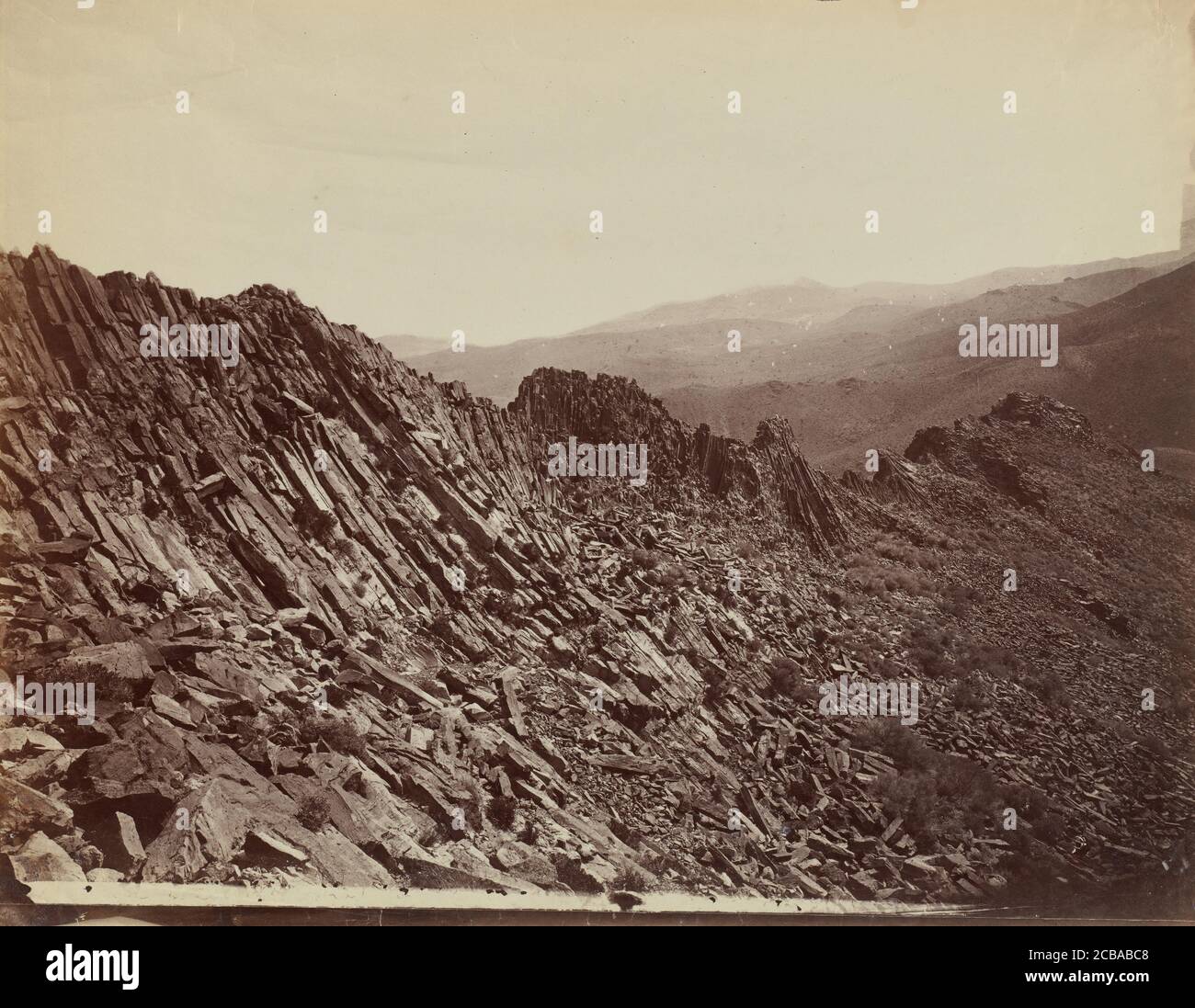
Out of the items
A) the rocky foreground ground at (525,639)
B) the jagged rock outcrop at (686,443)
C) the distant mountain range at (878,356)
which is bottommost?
the rocky foreground ground at (525,639)

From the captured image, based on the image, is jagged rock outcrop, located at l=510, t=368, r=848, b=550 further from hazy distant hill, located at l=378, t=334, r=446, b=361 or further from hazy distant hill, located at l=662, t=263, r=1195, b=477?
hazy distant hill, located at l=378, t=334, r=446, b=361

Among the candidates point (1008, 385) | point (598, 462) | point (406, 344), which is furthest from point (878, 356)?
point (406, 344)

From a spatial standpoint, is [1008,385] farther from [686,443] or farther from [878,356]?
[686,443]

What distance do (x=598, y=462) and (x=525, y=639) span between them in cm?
224

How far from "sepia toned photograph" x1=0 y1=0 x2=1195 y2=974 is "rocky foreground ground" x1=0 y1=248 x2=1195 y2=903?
0.05 m

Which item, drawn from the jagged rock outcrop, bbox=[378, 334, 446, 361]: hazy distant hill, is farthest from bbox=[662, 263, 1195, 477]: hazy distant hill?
bbox=[378, 334, 446, 361]: hazy distant hill

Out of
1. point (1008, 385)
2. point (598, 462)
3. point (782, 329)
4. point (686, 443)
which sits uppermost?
point (782, 329)

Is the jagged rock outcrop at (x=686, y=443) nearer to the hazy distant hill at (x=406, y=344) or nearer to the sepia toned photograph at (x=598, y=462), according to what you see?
the sepia toned photograph at (x=598, y=462)

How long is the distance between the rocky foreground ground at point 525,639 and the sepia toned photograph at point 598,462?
49 mm

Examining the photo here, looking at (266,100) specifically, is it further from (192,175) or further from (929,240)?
(929,240)

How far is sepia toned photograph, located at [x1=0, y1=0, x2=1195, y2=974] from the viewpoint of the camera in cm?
1063

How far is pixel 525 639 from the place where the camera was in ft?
37.8

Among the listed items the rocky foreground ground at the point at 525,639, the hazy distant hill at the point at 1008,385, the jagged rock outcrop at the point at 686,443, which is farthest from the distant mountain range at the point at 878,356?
the rocky foreground ground at the point at 525,639

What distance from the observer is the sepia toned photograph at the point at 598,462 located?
10633 millimetres
